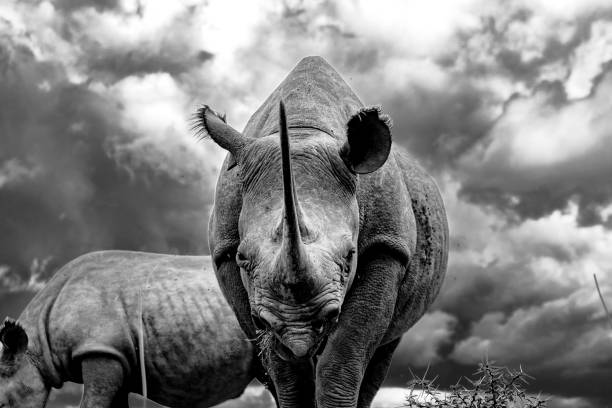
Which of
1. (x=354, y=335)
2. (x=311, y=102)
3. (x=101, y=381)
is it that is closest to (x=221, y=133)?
(x=311, y=102)

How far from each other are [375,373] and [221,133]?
3.30 meters

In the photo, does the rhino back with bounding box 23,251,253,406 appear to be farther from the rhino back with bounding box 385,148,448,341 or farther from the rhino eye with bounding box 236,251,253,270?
the rhino eye with bounding box 236,251,253,270

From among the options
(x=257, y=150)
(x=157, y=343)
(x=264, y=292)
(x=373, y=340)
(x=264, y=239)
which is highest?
(x=157, y=343)

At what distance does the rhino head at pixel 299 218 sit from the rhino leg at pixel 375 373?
9.46 ft

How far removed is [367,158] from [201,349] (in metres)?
5.52

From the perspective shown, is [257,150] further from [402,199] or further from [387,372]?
[387,372]

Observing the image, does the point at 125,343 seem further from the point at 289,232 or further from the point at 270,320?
the point at 289,232

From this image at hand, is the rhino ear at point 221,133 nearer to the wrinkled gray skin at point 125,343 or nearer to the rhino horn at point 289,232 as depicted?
the rhino horn at point 289,232

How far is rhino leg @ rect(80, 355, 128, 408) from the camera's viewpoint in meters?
8.62

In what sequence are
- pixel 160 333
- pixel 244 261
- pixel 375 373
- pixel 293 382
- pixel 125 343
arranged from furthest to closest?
pixel 160 333 < pixel 125 343 < pixel 375 373 < pixel 293 382 < pixel 244 261

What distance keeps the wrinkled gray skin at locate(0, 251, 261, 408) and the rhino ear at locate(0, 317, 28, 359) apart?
0.04ft

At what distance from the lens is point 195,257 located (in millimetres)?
10141

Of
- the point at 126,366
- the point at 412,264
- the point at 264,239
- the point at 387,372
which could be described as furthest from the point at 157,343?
the point at 264,239

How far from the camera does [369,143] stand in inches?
167
